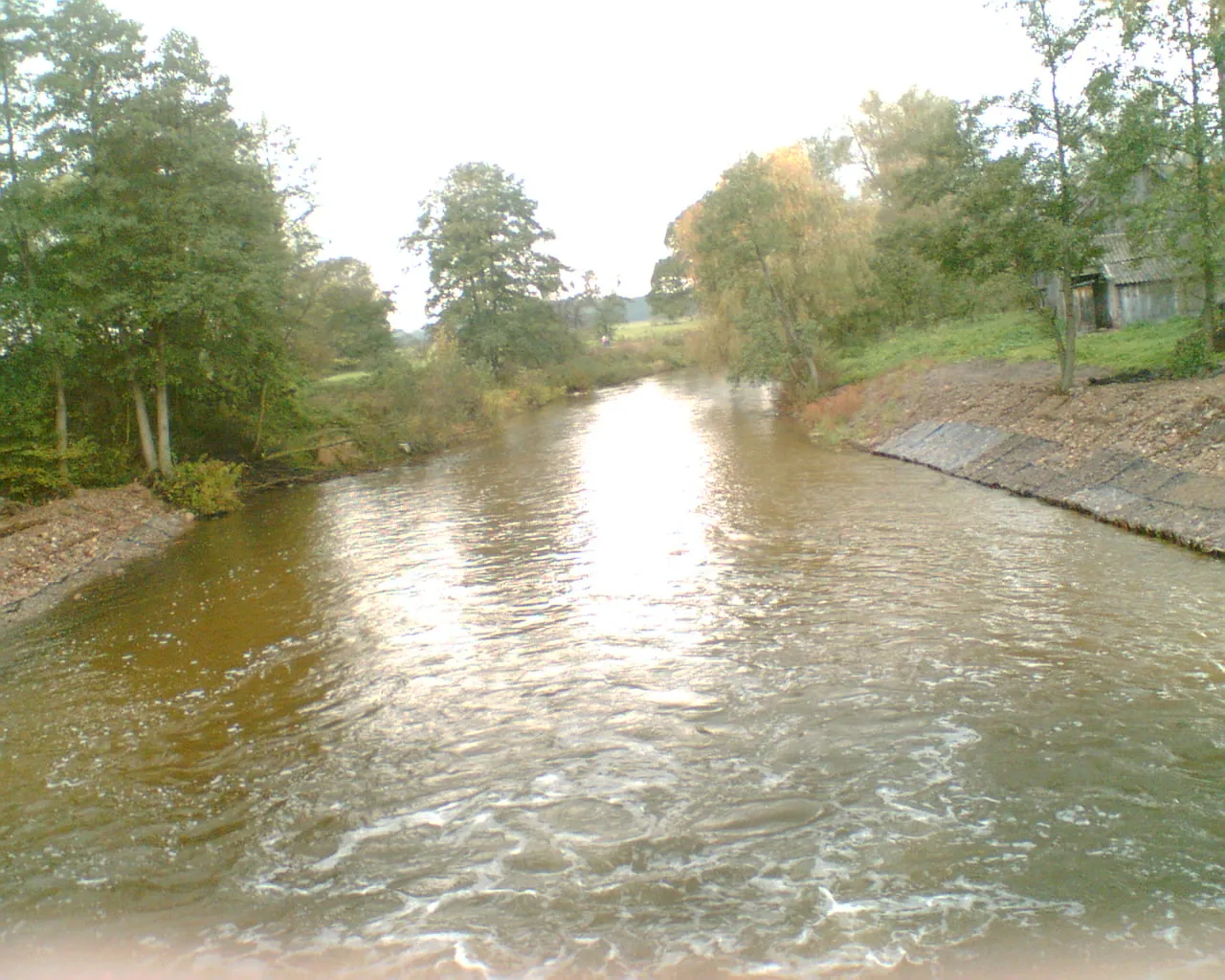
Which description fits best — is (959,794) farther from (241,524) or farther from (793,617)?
(241,524)

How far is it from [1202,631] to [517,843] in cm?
763

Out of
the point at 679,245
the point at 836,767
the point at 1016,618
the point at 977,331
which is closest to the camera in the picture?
the point at 836,767

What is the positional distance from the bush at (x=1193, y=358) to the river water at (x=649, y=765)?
5.91 m

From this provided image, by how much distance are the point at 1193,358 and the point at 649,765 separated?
15.9m

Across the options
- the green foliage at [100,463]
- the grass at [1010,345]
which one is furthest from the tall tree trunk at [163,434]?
the grass at [1010,345]

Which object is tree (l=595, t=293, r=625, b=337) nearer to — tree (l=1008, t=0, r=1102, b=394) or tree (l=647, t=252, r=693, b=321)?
tree (l=647, t=252, r=693, b=321)

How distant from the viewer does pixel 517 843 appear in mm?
6512

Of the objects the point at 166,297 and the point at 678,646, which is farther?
the point at 166,297

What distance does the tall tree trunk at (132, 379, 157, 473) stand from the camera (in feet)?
75.0

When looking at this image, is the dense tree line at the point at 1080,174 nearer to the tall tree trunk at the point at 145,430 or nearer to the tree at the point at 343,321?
the tall tree trunk at the point at 145,430

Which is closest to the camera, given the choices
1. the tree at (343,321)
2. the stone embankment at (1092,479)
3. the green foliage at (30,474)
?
the stone embankment at (1092,479)

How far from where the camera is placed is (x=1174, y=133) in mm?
16500

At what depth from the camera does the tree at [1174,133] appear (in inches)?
650

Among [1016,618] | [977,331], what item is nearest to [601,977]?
[1016,618]
